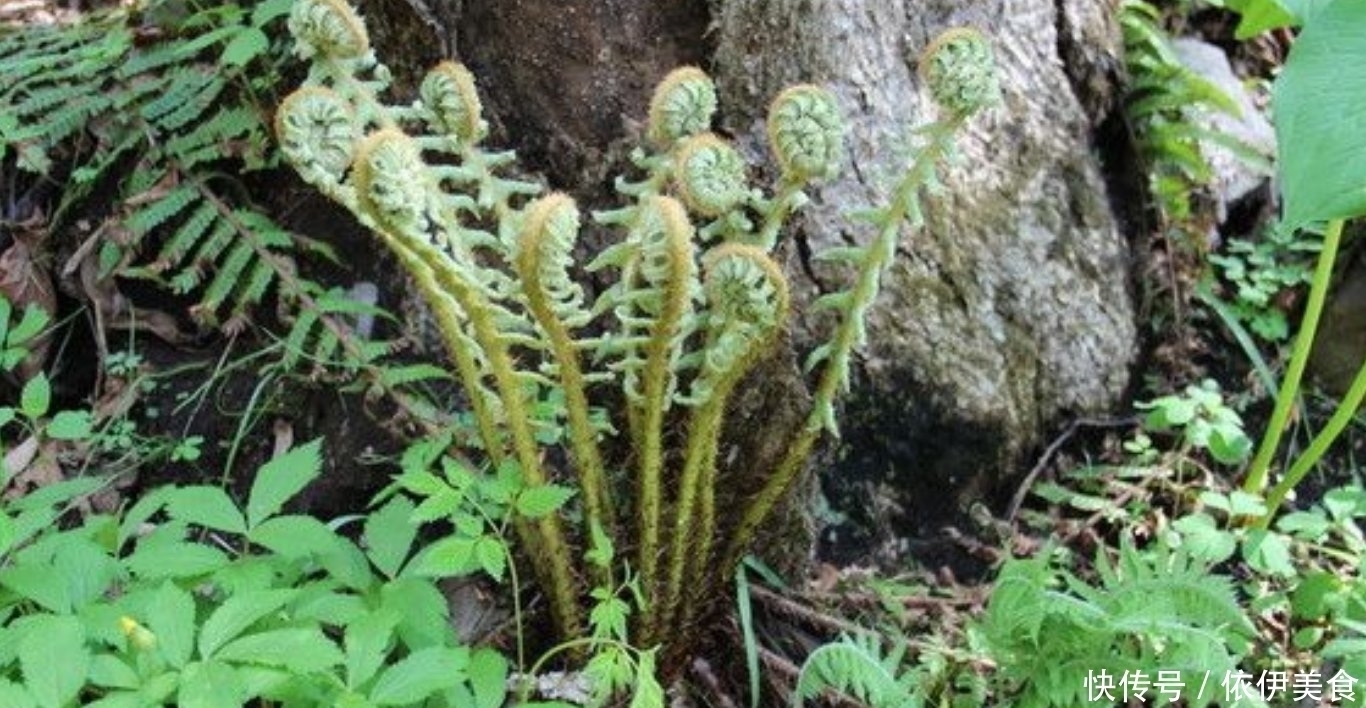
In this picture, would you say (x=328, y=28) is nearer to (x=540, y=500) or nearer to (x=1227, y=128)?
(x=540, y=500)

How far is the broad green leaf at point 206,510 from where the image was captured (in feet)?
4.50

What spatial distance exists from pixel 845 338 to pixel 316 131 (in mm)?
571

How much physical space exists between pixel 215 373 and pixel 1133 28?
1.56 metres

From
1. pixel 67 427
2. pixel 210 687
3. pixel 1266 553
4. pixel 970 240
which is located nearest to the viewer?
pixel 210 687

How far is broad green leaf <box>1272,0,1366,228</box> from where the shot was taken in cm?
135

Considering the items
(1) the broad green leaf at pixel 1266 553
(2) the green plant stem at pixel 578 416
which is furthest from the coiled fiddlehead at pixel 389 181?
(1) the broad green leaf at pixel 1266 553

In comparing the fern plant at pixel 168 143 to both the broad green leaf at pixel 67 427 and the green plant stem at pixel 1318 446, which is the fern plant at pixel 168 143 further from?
the green plant stem at pixel 1318 446

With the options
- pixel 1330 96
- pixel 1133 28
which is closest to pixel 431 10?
pixel 1330 96

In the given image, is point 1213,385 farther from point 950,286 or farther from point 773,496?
point 773,496

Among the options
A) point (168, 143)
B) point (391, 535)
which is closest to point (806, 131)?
point (391, 535)

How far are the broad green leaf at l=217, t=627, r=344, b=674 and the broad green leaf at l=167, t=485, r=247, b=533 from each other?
185 mm

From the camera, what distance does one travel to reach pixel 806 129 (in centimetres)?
130

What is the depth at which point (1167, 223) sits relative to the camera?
7.72 ft

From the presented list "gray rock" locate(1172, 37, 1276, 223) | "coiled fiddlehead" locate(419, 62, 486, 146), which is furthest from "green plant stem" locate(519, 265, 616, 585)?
"gray rock" locate(1172, 37, 1276, 223)
